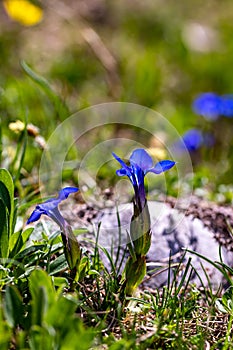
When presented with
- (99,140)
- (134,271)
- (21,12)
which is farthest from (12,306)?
(21,12)

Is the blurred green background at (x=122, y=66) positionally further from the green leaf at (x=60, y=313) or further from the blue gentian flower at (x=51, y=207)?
the green leaf at (x=60, y=313)

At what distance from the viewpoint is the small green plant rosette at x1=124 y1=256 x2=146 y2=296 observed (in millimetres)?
1881

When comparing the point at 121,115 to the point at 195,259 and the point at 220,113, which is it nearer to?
the point at 220,113

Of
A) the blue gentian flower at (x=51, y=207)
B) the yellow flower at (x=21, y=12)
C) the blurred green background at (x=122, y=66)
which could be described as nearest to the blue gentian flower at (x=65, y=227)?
the blue gentian flower at (x=51, y=207)

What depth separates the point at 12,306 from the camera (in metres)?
1.67

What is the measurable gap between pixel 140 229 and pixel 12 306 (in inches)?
17.9

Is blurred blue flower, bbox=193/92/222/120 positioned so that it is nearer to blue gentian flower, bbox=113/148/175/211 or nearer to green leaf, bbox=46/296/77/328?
blue gentian flower, bbox=113/148/175/211

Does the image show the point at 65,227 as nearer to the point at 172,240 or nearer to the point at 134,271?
the point at 134,271

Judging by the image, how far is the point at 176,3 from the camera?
6801mm

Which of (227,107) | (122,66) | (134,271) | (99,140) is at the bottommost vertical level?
(134,271)

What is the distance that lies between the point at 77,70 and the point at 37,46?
0.86m

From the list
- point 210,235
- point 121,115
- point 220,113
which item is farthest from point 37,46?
point 210,235

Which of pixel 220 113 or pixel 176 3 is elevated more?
pixel 176 3

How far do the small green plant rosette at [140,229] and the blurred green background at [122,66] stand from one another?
37.0 inches
